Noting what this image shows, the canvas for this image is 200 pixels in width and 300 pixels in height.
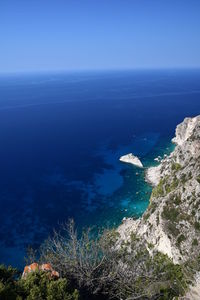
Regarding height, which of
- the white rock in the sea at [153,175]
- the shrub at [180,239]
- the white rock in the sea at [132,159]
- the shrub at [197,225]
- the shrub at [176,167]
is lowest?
the white rock in the sea at [153,175]

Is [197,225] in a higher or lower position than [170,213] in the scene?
lower

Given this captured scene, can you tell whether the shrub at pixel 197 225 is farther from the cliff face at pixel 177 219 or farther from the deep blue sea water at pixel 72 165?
the deep blue sea water at pixel 72 165

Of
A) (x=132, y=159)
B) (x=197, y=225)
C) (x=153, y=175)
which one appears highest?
(x=197, y=225)

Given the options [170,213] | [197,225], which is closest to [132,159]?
[170,213]

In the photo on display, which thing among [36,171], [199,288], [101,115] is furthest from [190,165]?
[101,115]

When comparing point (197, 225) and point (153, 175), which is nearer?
point (197, 225)

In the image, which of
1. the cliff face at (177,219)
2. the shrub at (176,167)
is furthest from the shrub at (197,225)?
the shrub at (176,167)

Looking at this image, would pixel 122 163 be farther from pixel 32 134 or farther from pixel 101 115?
pixel 101 115

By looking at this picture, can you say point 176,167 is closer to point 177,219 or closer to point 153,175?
point 177,219

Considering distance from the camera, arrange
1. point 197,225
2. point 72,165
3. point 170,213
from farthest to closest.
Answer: point 72,165, point 170,213, point 197,225
